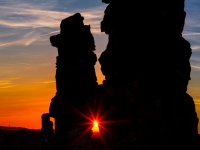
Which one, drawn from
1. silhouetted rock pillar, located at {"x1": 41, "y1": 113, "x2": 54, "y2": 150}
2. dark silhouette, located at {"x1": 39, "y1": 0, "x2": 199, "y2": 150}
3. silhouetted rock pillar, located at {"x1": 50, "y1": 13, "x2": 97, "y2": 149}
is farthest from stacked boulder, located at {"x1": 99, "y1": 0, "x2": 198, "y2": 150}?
silhouetted rock pillar, located at {"x1": 41, "y1": 113, "x2": 54, "y2": 150}

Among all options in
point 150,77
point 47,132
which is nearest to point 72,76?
point 47,132

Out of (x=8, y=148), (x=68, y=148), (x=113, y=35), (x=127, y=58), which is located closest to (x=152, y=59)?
(x=127, y=58)

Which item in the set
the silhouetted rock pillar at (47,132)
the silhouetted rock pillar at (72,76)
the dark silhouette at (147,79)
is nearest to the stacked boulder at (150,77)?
the dark silhouette at (147,79)

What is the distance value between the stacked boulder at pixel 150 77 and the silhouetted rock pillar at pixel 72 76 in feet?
76.1

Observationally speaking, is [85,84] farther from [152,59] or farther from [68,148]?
[152,59]

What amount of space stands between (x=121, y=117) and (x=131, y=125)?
885 millimetres

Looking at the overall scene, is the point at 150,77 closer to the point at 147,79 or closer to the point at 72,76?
the point at 147,79

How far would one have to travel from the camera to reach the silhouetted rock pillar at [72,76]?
4491cm

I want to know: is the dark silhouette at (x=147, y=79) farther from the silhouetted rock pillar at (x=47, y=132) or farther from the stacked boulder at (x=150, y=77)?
the silhouetted rock pillar at (x=47, y=132)

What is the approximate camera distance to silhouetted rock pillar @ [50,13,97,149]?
44906 millimetres

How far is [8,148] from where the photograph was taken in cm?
3969

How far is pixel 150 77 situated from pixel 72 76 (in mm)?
25524

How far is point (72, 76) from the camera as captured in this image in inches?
1788

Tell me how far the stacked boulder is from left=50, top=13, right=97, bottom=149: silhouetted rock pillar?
23.2 m
